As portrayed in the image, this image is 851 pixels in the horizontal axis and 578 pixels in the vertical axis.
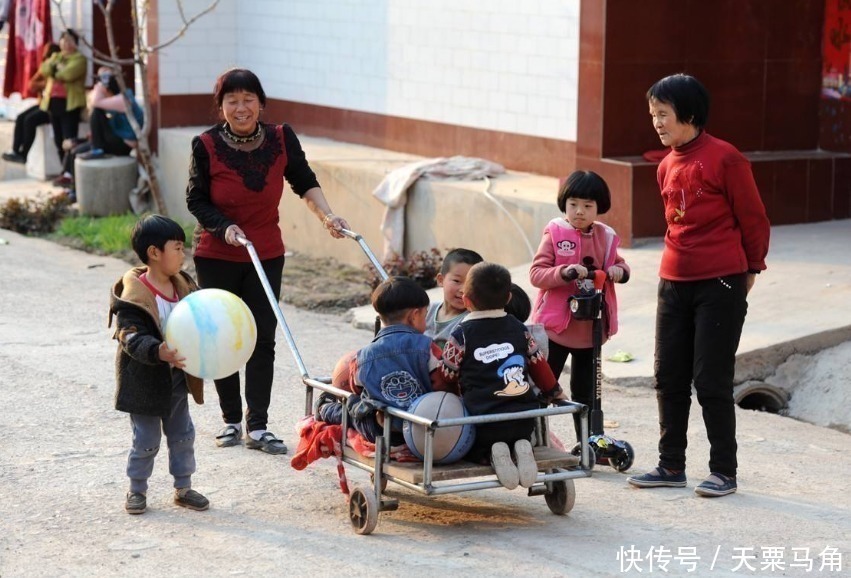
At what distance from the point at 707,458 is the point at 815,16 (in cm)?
583

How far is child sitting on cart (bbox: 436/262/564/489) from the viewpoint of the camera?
5.39 meters

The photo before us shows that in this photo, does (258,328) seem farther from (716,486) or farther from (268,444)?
(716,486)

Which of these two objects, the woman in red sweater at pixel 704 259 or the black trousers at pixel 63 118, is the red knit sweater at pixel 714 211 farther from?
the black trousers at pixel 63 118

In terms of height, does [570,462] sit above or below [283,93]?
below

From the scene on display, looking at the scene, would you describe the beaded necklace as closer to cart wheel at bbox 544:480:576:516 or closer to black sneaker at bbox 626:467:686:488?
cart wheel at bbox 544:480:576:516

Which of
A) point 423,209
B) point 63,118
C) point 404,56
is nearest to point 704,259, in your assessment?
point 423,209

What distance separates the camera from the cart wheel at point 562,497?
5723mm

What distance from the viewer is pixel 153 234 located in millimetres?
5727

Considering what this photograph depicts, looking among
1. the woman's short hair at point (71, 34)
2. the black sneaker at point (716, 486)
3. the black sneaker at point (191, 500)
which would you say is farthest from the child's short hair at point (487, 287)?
the woman's short hair at point (71, 34)

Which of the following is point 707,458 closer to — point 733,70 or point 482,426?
point 482,426

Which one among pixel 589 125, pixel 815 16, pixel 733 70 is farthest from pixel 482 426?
pixel 815 16

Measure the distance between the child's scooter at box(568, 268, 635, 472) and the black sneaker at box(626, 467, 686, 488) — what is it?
0.23 meters

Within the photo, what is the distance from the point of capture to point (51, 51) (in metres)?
16.2

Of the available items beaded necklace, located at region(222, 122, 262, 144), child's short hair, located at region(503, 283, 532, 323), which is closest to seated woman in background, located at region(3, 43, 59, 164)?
beaded necklace, located at region(222, 122, 262, 144)
